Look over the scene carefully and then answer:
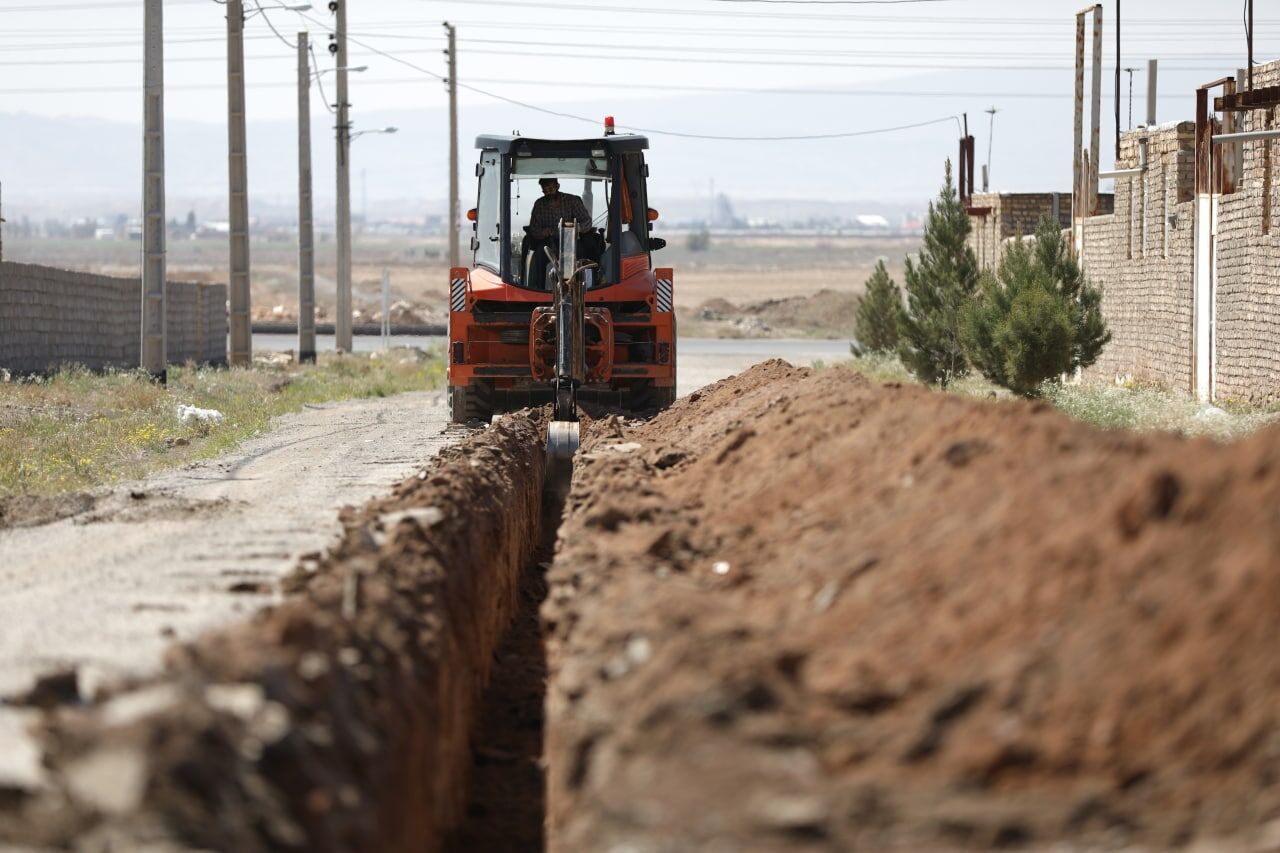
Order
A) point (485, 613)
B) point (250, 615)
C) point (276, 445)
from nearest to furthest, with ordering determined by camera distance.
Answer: point (250, 615), point (485, 613), point (276, 445)

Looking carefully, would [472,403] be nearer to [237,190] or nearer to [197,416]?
[197,416]

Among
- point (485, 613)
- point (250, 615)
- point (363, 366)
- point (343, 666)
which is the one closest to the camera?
point (343, 666)

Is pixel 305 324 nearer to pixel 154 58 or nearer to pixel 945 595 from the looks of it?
pixel 154 58

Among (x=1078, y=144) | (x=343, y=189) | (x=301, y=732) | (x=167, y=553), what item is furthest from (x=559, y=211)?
(x=343, y=189)

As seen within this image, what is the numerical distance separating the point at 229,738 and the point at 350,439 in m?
12.3

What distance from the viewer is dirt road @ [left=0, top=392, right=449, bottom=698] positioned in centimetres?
640

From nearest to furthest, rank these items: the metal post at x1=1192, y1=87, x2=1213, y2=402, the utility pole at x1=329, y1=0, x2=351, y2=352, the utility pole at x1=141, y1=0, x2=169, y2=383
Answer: the metal post at x1=1192, y1=87, x2=1213, y2=402 < the utility pole at x1=141, y1=0, x2=169, y2=383 < the utility pole at x1=329, y1=0, x2=351, y2=352

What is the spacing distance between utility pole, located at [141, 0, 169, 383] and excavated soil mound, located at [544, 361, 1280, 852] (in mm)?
17721

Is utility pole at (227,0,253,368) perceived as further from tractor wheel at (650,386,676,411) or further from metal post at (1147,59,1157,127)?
metal post at (1147,59,1157,127)

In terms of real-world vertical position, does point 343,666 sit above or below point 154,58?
below

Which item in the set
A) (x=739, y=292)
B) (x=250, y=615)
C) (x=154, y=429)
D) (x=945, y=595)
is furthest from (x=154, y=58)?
(x=739, y=292)

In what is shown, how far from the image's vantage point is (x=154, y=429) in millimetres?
17422

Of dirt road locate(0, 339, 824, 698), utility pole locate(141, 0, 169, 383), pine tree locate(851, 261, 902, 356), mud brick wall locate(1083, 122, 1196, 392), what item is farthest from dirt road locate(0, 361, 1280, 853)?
pine tree locate(851, 261, 902, 356)

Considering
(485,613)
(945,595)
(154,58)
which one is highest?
(154,58)
